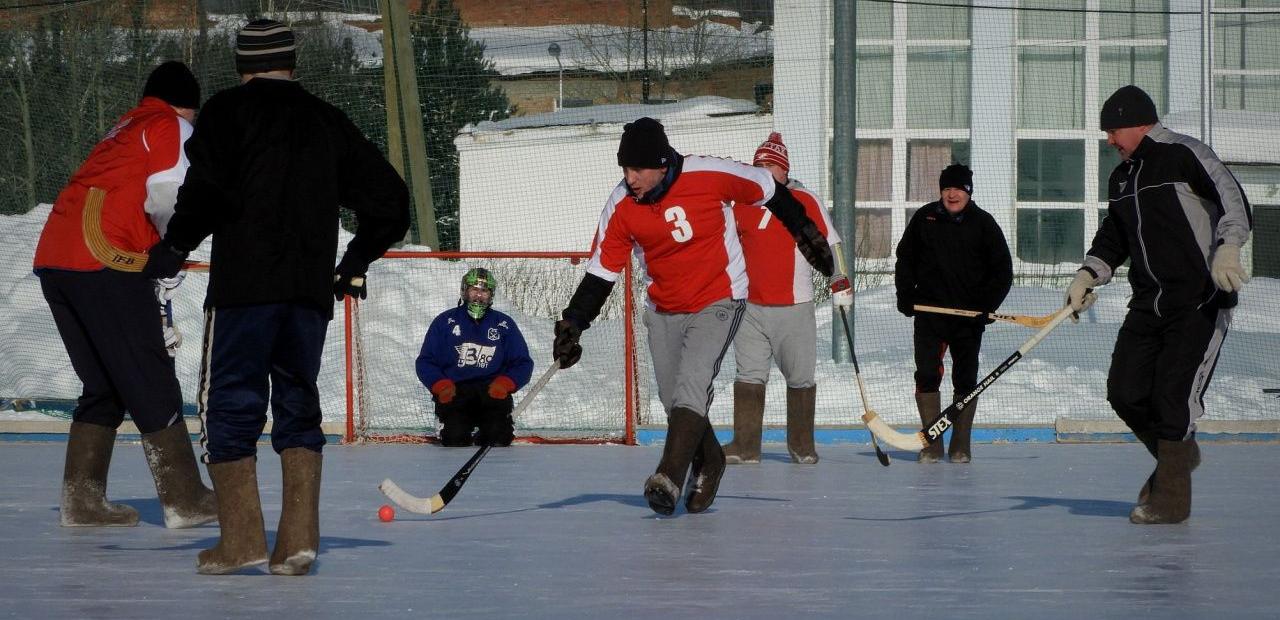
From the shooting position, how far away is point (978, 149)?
58.9 ft

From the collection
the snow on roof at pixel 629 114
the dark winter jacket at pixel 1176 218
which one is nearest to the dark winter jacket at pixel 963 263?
the dark winter jacket at pixel 1176 218

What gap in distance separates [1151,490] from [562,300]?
7.96 m

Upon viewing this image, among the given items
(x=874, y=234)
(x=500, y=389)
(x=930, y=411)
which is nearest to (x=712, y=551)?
(x=930, y=411)

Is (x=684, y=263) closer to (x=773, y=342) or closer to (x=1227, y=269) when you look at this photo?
(x=1227, y=269)

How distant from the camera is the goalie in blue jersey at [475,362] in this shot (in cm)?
962

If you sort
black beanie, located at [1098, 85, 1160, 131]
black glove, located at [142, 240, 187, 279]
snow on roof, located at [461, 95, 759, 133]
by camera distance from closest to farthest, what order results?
black glove, located at [142, 240, 187, 279] < black beanie, located at [1098, 85, 1160, 131] < snow on roof, located at [461, 95, 759, 133]

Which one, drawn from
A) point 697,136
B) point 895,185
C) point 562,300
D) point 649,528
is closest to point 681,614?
point 649,528

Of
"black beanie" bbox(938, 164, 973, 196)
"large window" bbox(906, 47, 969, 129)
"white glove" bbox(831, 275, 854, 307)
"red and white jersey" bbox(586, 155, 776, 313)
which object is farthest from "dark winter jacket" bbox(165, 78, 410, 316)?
"large window" bbox(906, 47, 969, 129)

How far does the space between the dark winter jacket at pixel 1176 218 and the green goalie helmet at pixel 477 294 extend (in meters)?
4.84

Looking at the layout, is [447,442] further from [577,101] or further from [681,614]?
[577,101]

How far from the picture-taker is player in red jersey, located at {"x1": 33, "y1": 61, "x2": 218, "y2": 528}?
206 inches

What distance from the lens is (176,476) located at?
5.42 m

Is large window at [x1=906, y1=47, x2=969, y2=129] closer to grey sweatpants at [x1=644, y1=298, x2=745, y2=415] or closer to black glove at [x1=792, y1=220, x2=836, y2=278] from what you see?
black glove at [x1=792, y1=220, x2=836, y2=278]

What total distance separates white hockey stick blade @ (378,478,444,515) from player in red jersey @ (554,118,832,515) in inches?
27.9
